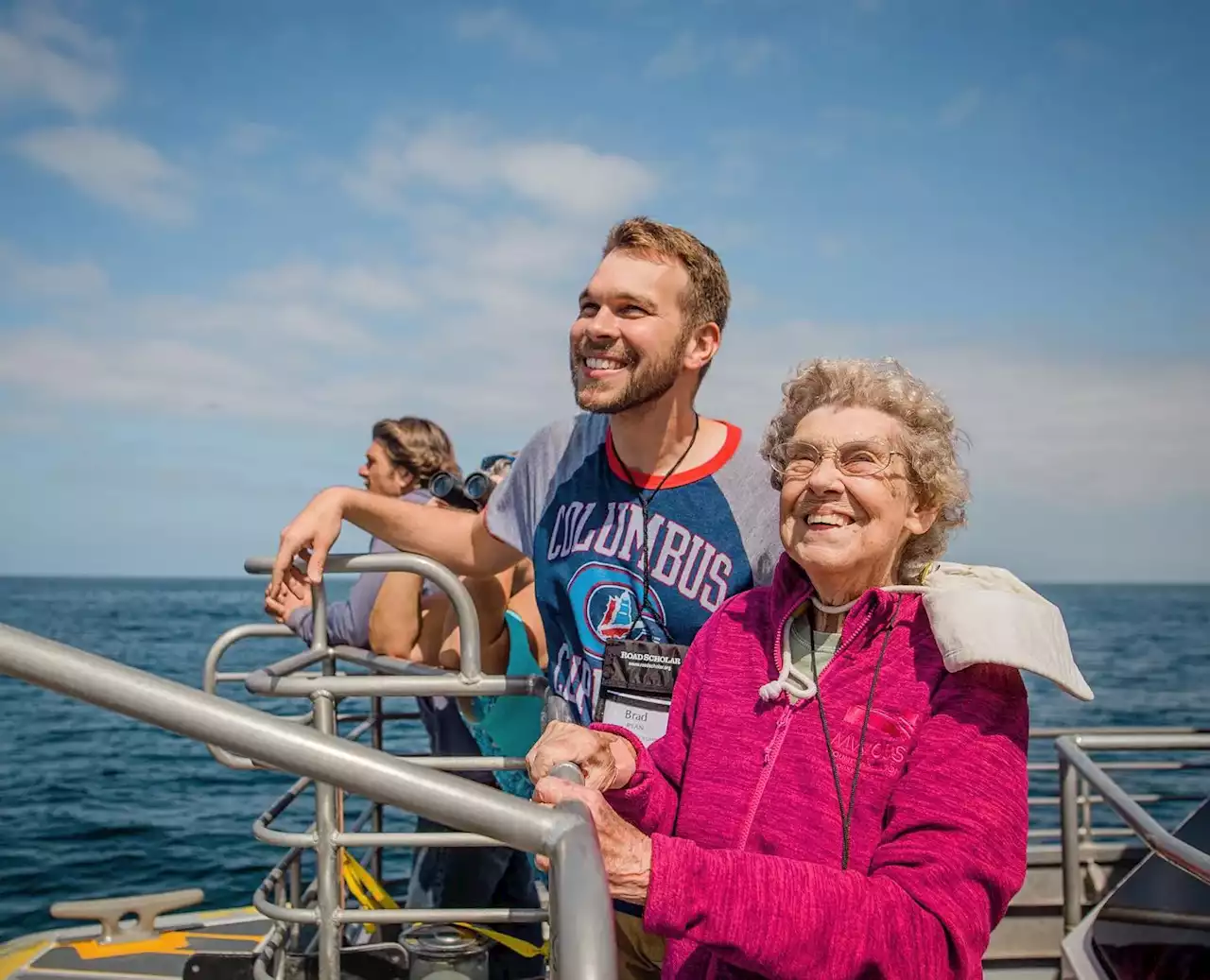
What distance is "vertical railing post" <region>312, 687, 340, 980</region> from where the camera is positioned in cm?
226

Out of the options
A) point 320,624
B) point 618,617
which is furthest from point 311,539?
point 618,617

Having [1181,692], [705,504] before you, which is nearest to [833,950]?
[705,504]

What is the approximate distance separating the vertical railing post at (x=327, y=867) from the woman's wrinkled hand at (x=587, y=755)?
924mm

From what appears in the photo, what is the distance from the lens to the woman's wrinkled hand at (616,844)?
1161mm

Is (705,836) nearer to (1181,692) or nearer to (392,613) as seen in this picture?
(392,613)

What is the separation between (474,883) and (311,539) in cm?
155

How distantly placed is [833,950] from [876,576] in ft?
2.00

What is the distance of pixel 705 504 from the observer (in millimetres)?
2125

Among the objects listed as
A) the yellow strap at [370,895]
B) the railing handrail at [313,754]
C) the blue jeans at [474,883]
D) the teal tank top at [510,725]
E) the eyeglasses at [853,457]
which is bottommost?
the blue jeans at [474,883]

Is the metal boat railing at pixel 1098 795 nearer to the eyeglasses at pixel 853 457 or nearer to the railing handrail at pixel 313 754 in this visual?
the eyeglasses at pixel 853 457

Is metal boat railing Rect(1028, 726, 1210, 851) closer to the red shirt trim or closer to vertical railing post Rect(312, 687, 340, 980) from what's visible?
the red shirt trim

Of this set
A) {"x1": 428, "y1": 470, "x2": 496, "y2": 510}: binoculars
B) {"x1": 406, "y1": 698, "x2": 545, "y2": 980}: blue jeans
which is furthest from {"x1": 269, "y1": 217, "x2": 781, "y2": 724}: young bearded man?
{"x1": 406, "y1": 698, "x2": 545, "y2": 980}: blue jeans

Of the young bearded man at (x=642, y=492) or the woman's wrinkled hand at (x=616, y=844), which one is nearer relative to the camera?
the woman's wrinkled hand at (x=616, y=844)

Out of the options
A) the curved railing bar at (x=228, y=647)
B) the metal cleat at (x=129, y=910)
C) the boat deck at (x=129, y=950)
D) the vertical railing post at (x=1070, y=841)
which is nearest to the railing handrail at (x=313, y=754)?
the curved railing bar at (x=228, y=647)
